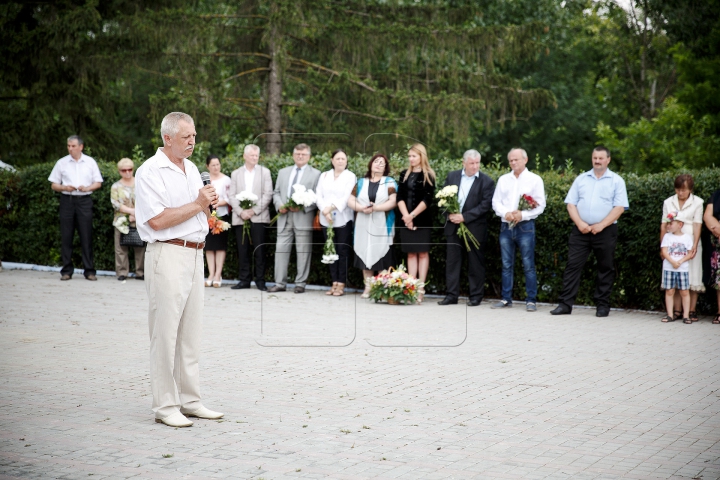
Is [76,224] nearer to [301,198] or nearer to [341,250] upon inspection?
[301,198]

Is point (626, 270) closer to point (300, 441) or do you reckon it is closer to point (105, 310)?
point (105, 310)

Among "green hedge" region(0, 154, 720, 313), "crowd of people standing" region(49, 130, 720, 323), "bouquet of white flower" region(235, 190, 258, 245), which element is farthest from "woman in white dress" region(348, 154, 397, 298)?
"bouquet of white flower" region(235, 190, 258, 245)

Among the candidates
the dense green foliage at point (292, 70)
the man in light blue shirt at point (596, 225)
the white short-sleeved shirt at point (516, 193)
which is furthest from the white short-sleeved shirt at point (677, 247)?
the dense green foliage at point (292, 70)

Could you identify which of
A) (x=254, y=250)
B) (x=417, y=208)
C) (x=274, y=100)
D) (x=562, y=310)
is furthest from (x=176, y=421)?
(x=274, y=100)

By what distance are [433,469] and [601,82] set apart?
124 feet

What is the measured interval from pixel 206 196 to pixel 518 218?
7349 millimetres

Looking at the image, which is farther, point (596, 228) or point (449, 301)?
point (449, 301)

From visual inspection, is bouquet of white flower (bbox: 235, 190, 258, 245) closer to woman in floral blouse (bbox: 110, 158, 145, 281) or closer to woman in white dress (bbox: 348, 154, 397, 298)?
woman in white dress (bbox: 348, 154, 397, 298)

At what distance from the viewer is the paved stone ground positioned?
5398 mm

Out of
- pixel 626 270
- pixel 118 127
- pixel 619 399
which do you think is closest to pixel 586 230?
pixel 626 270

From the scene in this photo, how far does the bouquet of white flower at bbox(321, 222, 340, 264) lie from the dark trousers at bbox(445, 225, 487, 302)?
1.88 meters

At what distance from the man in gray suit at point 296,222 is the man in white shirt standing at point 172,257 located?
7874 millimetres

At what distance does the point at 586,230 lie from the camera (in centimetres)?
1230

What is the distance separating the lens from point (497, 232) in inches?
542
